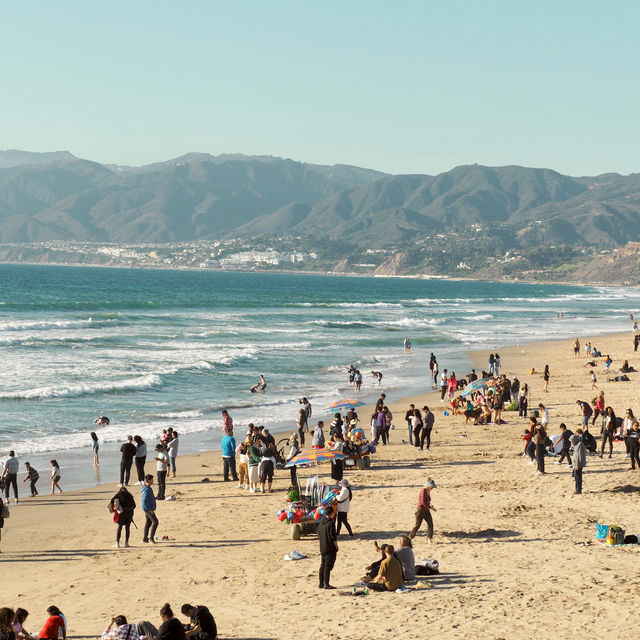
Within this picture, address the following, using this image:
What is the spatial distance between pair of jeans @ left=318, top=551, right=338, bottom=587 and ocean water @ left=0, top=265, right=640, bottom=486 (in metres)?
9.23

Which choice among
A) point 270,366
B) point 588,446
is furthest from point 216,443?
point 270,366

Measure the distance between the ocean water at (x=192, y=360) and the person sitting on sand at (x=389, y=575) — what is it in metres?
9.80

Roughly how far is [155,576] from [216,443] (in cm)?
1152

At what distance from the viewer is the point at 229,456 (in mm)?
18625

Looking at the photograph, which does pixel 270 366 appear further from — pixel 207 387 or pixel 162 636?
pixel 162 636

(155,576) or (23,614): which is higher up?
(23,614)

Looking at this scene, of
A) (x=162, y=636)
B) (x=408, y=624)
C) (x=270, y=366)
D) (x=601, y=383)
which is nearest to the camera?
(x=162, y=636)

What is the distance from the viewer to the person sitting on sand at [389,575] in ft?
37.1

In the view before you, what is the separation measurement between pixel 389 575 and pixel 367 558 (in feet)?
5.23

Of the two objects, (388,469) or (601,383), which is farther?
(601,383)

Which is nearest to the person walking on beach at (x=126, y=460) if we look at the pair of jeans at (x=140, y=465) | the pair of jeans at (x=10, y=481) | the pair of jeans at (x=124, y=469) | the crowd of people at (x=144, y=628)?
the pair of jeans at (x=124, y=469)

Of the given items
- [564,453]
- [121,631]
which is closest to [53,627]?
[121,631]

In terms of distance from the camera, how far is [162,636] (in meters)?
8.80

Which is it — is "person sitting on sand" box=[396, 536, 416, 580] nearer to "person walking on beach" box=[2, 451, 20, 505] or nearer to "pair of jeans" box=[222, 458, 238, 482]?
"pair of jeans" box=[222, 458, 238, 482]
